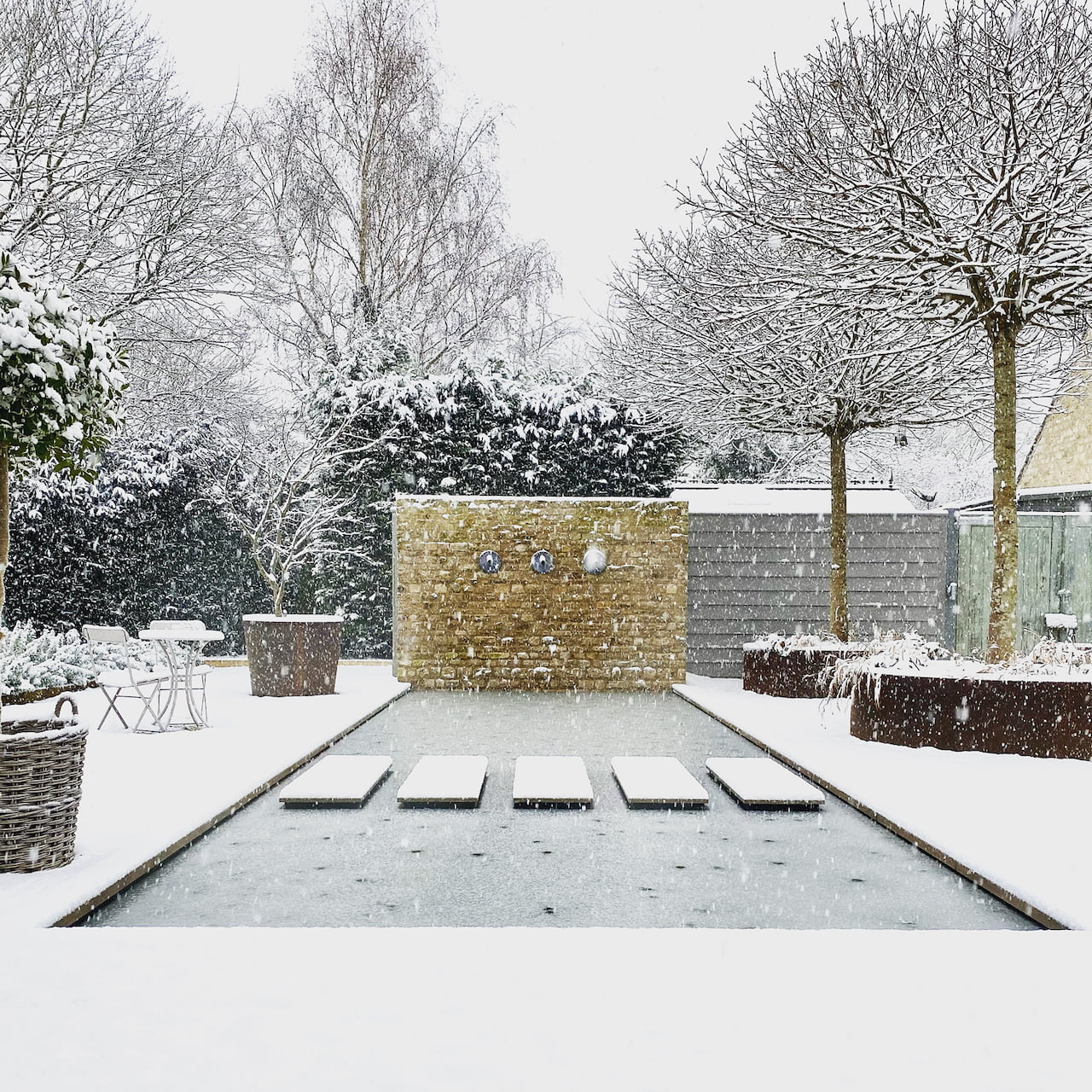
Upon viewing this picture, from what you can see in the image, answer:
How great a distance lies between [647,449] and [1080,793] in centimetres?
797

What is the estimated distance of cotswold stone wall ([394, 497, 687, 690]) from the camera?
35.6 feet

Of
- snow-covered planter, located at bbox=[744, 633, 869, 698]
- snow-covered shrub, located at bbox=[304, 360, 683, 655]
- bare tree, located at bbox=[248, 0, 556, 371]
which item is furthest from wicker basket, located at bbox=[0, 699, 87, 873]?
bare tree, located at bbox=[248, 0, 556, 371]

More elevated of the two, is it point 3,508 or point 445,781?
point 3,508

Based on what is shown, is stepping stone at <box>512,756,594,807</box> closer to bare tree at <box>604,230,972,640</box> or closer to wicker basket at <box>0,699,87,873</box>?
wicker basket at <box>0,699,87,873</box>

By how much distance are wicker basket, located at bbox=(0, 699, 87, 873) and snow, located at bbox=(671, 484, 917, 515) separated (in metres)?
7.98

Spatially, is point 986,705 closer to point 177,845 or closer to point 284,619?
point 177,845

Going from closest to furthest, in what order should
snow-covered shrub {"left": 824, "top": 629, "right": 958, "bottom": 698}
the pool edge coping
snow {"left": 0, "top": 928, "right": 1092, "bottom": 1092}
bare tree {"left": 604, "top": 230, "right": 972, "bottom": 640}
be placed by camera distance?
1. snow {"left": 0, "top": 928, "right": 1092, "bottom": 1092}
2. the pool edge coping
3. snow-covered shrub {"left": 824, "top": 629, "right": 958, "bottom": 698}
4. bare tree {"left": 604, "top": 230, "right": 972, "bottom": 640}

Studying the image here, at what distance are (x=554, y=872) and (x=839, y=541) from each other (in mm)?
7068

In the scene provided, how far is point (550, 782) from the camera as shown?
5648 mm

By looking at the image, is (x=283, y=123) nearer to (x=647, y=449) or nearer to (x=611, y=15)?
(x=647, y=449)

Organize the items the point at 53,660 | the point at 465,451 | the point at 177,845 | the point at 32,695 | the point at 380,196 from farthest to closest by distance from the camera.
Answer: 1. the point at 380,196
2. the point at 465,451
3. the point at 53,660
4. the point at 32,695
5. the point at 177,845

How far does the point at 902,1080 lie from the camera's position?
2344mm

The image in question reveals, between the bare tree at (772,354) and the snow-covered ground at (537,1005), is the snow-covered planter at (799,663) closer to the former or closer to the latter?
the bare tree at (772,354)

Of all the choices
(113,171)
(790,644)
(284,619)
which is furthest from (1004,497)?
(113,171)
